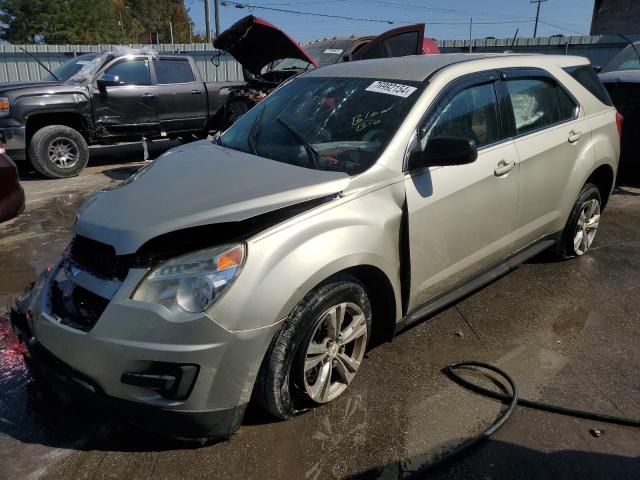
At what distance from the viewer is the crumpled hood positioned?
7.23 ft

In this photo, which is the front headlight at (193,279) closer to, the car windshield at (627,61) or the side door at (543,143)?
the side door at (543,143)

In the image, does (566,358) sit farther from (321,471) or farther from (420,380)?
Answer: (321,471)

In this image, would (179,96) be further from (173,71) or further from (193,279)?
(193,279)

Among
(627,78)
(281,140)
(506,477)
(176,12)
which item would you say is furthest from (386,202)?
(176,12)

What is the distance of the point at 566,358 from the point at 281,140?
86.6 inches

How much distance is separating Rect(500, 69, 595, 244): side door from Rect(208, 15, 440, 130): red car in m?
4.45

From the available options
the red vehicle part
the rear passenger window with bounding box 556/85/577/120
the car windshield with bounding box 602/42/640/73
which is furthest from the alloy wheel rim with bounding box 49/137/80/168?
the car windshield with bounding box 602/42/640/73

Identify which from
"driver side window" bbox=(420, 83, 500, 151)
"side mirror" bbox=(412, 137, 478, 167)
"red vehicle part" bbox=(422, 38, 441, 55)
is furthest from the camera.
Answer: "red vehicle part" bbox=(422, 38, 441, 55)

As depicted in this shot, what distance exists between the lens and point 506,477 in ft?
7.24

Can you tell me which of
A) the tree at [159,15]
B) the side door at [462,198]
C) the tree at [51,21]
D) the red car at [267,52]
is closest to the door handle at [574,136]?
the side door at [462,198]

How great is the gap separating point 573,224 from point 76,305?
377 centimetres

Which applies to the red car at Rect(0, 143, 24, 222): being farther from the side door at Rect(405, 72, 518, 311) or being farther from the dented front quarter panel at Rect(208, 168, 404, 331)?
the side door at Rect(405, 72, 518, 311)

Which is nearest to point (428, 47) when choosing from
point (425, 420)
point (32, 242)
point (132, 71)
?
point (132, 71)

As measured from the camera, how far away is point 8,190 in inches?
175
